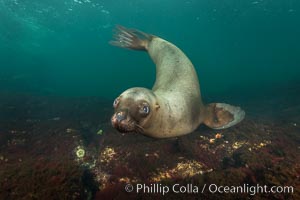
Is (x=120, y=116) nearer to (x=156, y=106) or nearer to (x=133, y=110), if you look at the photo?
(x=133, y=110)

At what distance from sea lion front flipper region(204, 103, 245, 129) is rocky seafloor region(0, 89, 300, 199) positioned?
33cm

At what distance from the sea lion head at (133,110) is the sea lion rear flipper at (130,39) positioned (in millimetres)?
3594

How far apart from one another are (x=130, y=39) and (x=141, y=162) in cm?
361

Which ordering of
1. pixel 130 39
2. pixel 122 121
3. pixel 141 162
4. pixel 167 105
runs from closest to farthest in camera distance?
1. pixel 122 121
2. pixel 167 105
3. pixel 141 162
4. pixel 130 39

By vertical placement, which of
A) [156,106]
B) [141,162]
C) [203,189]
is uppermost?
[156,106]

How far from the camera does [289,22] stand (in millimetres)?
37500

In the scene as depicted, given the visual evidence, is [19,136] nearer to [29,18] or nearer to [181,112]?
[181,112]

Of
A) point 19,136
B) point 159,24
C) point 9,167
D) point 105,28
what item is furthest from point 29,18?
point 9,167

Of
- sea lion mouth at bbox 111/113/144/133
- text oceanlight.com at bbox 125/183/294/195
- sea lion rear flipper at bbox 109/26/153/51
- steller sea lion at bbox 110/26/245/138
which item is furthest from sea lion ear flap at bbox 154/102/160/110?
sea lion rear flipper at bbox 109/26/153/51

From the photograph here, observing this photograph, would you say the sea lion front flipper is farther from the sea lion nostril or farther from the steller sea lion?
the sea lion nostril

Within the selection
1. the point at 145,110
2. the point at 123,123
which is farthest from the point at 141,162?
the point at 123,123

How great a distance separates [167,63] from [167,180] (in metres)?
2.27

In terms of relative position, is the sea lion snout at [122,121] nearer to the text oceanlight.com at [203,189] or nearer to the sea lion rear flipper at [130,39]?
the text oceanlight.com at [203,189]

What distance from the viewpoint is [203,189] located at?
2986 mm
